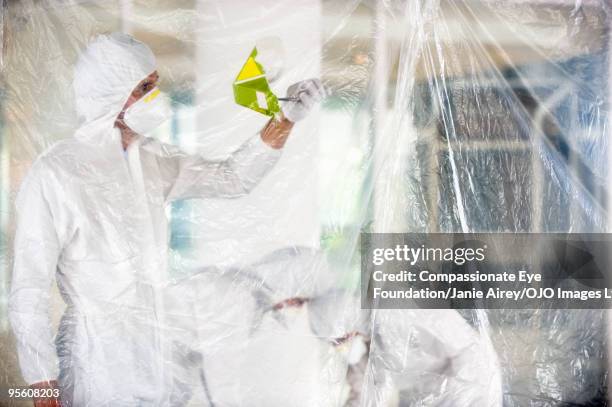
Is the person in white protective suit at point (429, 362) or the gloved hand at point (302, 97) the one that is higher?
the gloved hand at point (302, 97)

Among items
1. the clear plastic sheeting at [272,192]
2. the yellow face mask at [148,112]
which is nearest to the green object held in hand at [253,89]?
the clear plastic sheeting at [272,192]

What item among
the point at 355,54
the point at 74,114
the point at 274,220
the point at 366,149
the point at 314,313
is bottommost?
the point at 314,313

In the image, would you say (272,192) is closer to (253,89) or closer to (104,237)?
(253,89)

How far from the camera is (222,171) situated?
4.47 ft

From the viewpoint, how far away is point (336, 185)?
136 centimetres

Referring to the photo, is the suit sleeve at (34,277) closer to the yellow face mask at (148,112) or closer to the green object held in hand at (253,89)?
the yellow face mask at (148,112)

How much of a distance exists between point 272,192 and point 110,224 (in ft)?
1.26

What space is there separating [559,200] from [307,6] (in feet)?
2.47

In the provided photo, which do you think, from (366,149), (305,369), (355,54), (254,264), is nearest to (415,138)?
(366,149)

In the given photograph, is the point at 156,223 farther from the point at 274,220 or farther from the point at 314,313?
the point at 314,313

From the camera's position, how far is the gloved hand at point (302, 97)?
1352 mm

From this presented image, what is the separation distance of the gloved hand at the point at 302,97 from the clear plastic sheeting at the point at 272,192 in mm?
17

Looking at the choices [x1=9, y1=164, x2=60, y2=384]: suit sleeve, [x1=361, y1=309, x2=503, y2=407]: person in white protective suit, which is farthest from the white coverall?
[x1=361, y1=309, x2=503, y2=407]: person in white protective suit

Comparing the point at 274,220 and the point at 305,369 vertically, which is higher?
the point at 274,220
